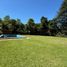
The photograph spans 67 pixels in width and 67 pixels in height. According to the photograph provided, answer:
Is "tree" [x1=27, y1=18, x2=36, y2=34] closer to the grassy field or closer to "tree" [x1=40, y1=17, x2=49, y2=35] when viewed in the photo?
"tree" [x1=40, y1=17, x2=49, y2=35]

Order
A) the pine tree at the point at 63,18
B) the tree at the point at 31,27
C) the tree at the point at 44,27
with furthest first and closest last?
the tree at the point at 44,27 < the tree at the point at 31,27 < the pine tree at the point at 63,18

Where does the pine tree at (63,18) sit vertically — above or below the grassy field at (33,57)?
above

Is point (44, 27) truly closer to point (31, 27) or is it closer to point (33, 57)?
point (31, 27)

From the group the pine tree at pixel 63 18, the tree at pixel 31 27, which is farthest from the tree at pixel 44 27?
the pine tree at pixel 63 18

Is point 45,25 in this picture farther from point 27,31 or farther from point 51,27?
point 27,31

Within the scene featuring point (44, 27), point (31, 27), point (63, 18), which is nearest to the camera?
point (63, 18)

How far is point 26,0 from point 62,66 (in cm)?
2611

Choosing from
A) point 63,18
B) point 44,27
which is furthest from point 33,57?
point 44,27

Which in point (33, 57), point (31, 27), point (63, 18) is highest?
point (63, 18)

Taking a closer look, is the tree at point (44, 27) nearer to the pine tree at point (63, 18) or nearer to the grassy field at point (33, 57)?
the pine tree at point (63, 18)

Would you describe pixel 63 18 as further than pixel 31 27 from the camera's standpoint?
No

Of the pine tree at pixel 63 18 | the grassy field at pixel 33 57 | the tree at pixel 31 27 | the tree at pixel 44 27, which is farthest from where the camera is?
the tree at pixel 44 27

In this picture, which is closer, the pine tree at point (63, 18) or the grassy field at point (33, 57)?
the grassy field at point (33, 57)

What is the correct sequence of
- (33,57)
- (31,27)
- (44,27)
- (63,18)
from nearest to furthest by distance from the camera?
(33,57), (63,18), (31,27), (44,27)
